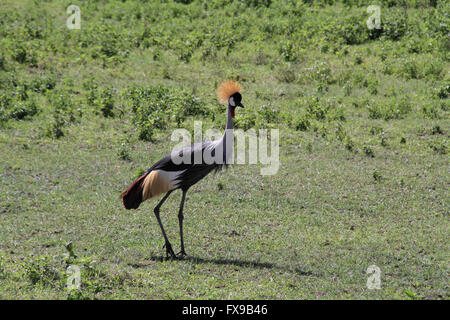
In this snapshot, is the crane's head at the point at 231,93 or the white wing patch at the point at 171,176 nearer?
the white wing patch at the point at 171,176

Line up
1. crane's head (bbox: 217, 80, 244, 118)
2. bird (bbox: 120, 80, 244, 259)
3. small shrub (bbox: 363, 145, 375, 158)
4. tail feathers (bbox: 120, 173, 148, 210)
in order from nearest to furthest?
bird (bbox: 120, 80, 244, 259), tail feathers (bbox: 120, 173, 148, 210), crane's head (bbox: 217, 80, 244, 118), small shrub (bbox: 363, 145, 375, 158)

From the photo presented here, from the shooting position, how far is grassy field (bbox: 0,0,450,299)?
7215 millimetres

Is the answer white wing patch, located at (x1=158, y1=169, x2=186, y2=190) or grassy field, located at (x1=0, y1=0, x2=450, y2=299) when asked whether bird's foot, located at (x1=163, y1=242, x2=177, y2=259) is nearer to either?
grassy field, located at (x1=0, y1=0, x2=450, y2=299)

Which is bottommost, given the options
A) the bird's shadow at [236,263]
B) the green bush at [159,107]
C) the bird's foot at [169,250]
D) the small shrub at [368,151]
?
the bird's shadow at [236,263]

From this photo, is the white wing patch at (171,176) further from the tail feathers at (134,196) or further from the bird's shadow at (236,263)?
the bird's shadow at (236,263)

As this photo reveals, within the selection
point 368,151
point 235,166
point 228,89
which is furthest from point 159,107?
point 228,89

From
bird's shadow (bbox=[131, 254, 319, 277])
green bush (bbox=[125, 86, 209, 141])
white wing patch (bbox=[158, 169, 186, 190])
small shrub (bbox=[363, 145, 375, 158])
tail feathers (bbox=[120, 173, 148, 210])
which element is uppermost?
green bush (bbox=[125, 86, 209, 141])

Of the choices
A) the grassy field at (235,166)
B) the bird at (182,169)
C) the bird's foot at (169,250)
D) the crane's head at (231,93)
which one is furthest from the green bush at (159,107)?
the bird's foot at (169,250)

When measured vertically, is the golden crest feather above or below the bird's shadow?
above

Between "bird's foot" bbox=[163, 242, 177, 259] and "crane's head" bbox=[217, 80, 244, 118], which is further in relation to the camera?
"crane's head" bbox=[217, 80, 244, 118]

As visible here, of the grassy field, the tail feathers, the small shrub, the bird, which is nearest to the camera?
the grassy field

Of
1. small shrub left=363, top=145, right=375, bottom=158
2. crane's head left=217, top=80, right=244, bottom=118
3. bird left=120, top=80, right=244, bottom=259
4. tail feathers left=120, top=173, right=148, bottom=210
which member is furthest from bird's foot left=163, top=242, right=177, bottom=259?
small shrub left=363, top=145, right=375, bottom=158

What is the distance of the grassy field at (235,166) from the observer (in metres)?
7.21
